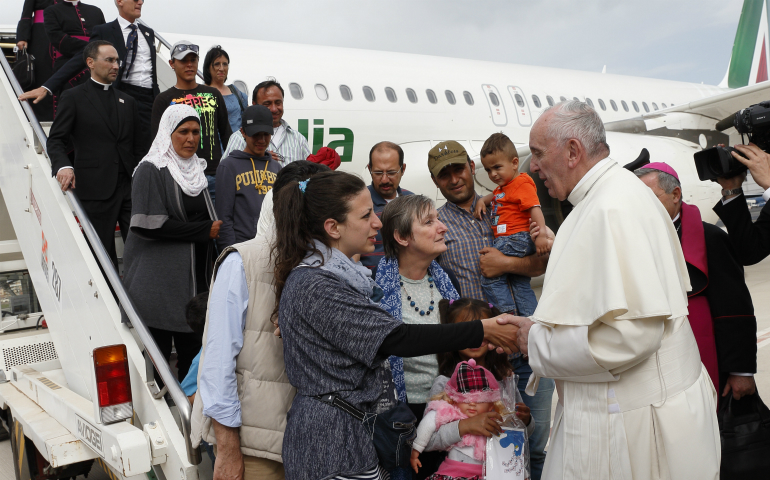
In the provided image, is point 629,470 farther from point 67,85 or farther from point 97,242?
point 67,85

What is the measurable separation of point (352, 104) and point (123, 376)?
6.86m

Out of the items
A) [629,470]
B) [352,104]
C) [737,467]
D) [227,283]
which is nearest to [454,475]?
[629,470]

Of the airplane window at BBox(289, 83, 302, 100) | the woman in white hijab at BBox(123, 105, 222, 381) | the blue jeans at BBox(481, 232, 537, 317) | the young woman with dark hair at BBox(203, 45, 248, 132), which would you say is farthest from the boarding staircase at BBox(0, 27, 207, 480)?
the airplane window at BBox(289, 83, 302, 100)

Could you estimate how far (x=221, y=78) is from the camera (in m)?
4.72

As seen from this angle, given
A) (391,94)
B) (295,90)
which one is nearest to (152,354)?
(295,90)

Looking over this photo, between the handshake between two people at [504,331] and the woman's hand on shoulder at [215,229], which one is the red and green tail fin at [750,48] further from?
the handshake between two people at [504,331]

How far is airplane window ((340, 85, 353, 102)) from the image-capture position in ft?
29.3

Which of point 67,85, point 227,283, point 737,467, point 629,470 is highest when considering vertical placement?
point 67,85

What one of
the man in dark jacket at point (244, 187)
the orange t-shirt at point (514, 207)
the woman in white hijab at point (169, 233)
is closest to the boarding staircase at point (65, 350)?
the woman in white hijab at point (169, 233)

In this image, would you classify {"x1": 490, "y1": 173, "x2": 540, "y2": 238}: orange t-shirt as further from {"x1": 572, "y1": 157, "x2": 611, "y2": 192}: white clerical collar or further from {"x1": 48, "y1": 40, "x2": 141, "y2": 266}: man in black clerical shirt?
{"x1": 48, "y1": 40, "x2": 141, "y2": 266}: man in black clerical shirt

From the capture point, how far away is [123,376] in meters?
2.61

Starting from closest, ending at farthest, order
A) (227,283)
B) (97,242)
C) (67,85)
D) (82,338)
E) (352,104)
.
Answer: (227,283) < (97,242) < (82,338) < (67,85) < (352,104)

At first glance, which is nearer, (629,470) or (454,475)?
(629,470)

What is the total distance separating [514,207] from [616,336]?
5.15 feet
